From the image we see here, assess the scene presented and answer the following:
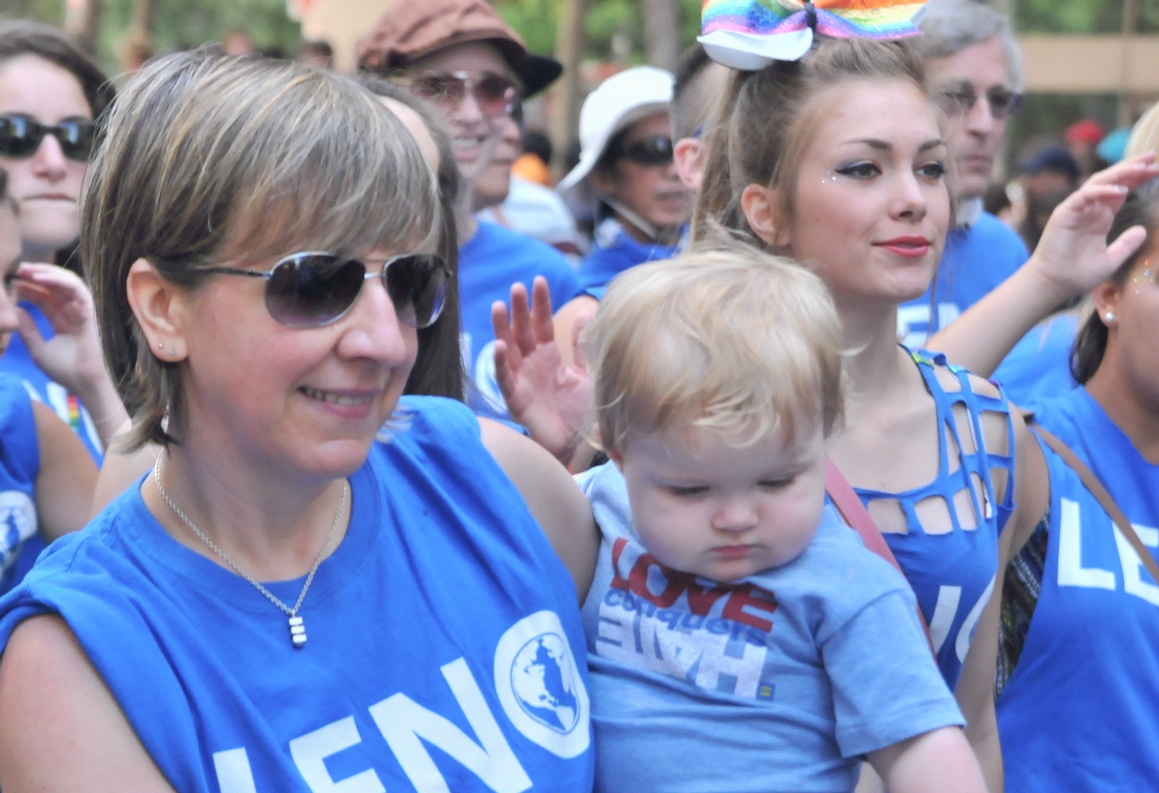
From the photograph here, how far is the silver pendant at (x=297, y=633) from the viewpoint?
1866mm

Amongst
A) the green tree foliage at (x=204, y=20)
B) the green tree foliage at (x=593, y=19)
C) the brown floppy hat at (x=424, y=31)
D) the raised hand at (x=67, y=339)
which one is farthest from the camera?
the green tree foliage at (x=204, y=20)

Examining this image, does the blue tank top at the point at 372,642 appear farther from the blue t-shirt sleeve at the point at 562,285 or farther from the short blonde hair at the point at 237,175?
the blue t-shirt sleeve at the point at 562,285

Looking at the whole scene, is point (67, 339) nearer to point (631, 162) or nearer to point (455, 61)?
point (455, 61)

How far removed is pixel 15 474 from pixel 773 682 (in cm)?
211

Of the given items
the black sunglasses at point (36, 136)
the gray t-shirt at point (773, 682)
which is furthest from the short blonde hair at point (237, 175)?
the black sunglasses at point (36, 136)

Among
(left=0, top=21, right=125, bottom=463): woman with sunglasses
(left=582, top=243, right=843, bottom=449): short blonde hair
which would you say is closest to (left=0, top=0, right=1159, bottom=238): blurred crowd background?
(left=0, top=21, right=125, bottom=463): woman with sunglasses

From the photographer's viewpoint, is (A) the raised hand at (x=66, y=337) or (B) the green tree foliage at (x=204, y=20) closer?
(A) the raised hand at (x=66, y=337)

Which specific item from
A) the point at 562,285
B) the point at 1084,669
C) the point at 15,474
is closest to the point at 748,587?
the point at 1084,669

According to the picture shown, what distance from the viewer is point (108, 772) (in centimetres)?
165

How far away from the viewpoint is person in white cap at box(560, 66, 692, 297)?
5230 millimetres

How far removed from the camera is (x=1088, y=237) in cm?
318

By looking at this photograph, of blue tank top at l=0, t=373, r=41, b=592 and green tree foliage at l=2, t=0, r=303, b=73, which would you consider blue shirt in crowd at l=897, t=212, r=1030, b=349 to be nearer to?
blue tank top at l=0, t=373, r=41, b=592

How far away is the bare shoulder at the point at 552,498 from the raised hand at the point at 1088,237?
1544mm

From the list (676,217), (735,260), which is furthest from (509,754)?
(676,217)
